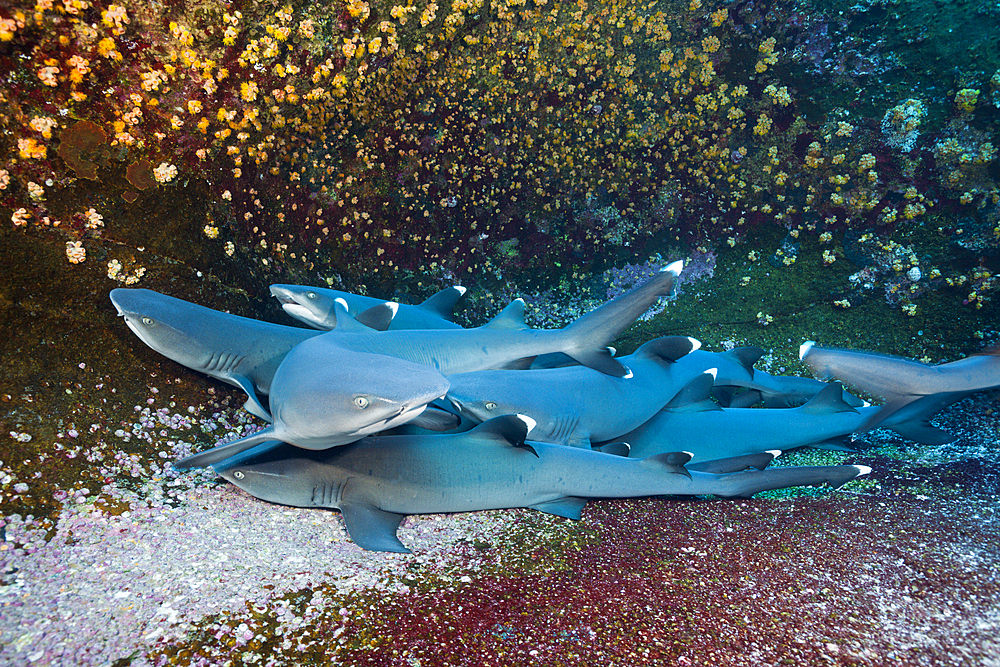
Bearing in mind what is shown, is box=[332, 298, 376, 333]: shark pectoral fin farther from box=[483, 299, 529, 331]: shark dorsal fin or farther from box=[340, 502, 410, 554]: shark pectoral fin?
box=[340, 502, 410, 554]: shark pectoral fin

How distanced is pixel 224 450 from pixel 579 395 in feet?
5.21

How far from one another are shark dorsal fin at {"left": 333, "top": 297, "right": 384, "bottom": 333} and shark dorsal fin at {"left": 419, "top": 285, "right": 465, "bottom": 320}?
66 cm

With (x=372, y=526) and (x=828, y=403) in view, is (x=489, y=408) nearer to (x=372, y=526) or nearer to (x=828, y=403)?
(x=372, y=526)

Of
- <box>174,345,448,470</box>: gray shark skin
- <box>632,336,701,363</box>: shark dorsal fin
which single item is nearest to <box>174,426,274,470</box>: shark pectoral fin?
<box>174,345,448,470</box>: gray shark skin

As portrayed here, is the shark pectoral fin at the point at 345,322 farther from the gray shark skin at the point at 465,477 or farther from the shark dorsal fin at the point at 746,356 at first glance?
the shark dorsal fin at the point at 746,356

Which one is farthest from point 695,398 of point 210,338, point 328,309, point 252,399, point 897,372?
point 210,338

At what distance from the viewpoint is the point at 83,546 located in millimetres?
1645

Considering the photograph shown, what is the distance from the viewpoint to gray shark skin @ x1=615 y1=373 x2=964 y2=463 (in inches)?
116

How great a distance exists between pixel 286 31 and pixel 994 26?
4.23 metres

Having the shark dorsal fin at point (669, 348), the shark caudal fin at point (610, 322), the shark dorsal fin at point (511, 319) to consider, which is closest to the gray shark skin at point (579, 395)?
the shark dorsal fin at point (669, 348)

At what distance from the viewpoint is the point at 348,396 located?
5.43ft

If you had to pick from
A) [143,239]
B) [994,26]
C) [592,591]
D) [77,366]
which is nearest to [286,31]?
[143,239]

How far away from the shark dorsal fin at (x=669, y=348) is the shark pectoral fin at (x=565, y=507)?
1014mm

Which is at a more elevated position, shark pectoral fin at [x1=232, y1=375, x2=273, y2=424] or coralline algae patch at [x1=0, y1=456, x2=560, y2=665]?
shark pectoral fin at [x1=232, y1=375, x2=273, y2=424]
